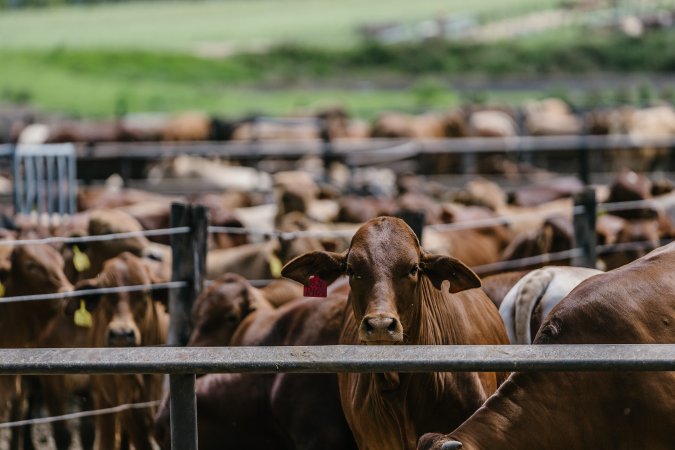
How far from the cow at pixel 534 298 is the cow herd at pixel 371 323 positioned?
1 centimetres

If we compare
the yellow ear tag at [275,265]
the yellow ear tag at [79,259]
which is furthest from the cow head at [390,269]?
the yellow ear tag at [275,265]

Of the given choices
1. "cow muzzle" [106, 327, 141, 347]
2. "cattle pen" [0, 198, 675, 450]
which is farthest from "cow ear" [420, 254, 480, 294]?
"cow muzzle" [106, 327, 141, 347]

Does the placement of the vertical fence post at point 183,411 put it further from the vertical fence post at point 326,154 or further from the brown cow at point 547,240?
the vertical fence post at point 326,154

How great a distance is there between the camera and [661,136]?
26.3 m

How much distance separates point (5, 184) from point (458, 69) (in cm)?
4533

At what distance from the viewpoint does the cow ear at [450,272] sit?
5395mm

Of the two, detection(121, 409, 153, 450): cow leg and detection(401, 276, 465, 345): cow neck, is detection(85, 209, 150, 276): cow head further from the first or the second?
detection(401, 276, 465, 345): cow neck

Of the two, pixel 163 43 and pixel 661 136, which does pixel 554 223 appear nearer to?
pixel 661 136

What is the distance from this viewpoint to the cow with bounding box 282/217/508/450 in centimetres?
531

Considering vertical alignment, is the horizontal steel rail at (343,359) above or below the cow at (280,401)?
above

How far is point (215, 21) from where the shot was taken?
267 feet

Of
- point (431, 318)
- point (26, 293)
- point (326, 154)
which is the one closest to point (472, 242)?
point (26, 293)

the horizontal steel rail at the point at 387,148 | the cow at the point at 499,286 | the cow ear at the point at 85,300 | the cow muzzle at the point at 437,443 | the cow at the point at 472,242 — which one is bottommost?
the horizontal steel rail at the point at 387,148

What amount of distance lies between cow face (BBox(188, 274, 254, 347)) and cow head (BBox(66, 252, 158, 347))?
431mm
